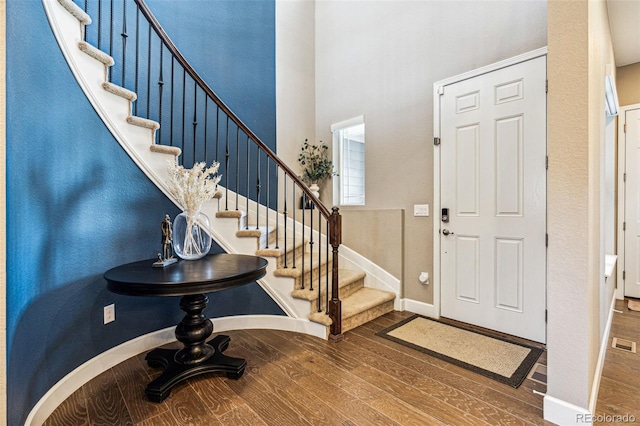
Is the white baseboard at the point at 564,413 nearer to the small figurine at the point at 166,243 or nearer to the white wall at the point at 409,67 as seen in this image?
the white wall at the point at 409,67

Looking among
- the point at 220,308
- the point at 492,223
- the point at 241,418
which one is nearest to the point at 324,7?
the point at 492,223

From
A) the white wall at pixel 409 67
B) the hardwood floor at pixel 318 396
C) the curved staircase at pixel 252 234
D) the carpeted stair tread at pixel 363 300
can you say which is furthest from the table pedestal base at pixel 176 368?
the white wall at pixel 409 67

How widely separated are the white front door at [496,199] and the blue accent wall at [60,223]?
83.5 inches

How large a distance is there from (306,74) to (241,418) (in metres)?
3.99

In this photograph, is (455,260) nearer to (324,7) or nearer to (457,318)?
(457,318)

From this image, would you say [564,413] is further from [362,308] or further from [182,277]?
[182,277]

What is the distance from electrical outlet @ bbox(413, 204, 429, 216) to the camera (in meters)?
3.06

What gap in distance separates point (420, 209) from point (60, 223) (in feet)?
9.27

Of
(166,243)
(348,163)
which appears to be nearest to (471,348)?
(166,243)

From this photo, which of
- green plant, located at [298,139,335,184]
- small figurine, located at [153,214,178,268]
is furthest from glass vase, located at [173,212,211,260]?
green plant, located at [298,139,335,184]

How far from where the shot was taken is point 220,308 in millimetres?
2674

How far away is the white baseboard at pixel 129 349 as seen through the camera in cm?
160

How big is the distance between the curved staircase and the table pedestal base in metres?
0.73

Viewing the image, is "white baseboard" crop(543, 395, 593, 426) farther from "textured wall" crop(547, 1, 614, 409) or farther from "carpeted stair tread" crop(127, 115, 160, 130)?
"carpeted stair tread" crop(127, 115, 160, 130)
